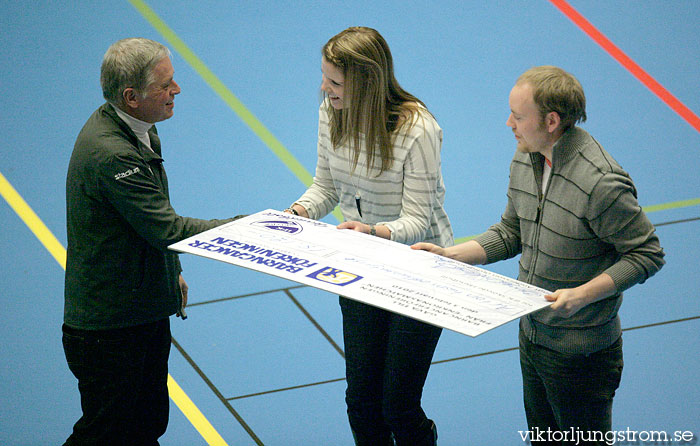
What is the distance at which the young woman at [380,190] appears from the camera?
3.17 metres

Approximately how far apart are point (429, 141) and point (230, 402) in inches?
79.3

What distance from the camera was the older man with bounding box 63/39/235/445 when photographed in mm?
2977

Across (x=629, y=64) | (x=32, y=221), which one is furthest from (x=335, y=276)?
(x=629, y=64)

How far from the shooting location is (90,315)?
Result: 3096 mm

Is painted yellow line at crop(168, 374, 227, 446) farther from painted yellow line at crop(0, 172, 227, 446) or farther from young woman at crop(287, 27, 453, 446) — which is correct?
young woman at crop(287, 27, 453, 446)

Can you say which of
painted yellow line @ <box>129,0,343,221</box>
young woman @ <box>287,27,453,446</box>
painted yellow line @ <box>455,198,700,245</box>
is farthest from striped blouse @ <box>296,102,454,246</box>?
painted yellow line @ <box>455,198,700,245</box>

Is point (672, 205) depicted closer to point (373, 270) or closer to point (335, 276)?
point (373, 270)

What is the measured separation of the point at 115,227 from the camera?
3051 millimetres

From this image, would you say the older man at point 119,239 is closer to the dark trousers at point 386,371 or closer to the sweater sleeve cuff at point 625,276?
the dark trousers at point 386,371

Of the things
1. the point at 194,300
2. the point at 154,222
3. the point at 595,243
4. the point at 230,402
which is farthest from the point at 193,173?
the point at 595,243

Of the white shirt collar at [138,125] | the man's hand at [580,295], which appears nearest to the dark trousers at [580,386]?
the man's hand at [580,295]

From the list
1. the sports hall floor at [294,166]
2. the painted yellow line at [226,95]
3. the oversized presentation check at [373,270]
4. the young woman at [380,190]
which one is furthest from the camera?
the painted yellow line at [226,95]

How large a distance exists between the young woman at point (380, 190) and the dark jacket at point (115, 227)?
582 mm

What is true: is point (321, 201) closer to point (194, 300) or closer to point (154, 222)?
point (154, 222)
